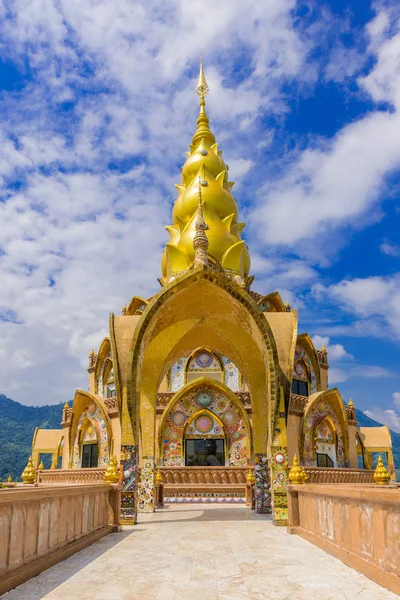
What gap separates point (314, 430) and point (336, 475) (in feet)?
16.9

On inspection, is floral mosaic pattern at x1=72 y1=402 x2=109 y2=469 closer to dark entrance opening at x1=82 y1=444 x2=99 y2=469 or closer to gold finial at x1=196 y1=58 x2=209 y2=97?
dark entrance opening at x1=82 y1=444 x2=99 y2=469

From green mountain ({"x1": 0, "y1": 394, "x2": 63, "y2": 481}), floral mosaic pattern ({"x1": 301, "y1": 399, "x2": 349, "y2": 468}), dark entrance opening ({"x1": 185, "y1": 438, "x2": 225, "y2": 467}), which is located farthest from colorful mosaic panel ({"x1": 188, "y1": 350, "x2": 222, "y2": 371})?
green mountain ({"x1": 0, "y1": 394, "x2": 63, "y2": 481})

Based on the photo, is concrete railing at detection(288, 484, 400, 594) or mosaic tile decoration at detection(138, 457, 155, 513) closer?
concrete railing at detection(288, 484, 400, 594)

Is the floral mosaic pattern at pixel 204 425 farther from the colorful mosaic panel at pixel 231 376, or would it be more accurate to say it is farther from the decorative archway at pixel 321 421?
the decorative archway at pixel 321 421

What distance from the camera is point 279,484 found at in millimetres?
11961

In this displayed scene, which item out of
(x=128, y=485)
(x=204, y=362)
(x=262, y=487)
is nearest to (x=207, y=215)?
(x=204, y=362)

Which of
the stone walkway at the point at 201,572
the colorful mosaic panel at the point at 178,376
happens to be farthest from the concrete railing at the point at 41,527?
→ the colorful mosaic panel at the point at 178,376

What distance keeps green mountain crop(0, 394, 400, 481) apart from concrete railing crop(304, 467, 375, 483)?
50860 mm

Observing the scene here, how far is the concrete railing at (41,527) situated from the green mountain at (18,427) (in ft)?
190

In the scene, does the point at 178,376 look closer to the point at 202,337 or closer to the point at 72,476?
the point at 72,476

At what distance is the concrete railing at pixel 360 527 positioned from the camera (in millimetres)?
5250

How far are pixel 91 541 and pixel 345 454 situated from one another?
18.5 metres

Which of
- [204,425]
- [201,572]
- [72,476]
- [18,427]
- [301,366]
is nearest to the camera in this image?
[201,572]

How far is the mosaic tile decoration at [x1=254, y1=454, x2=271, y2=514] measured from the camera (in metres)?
14.4
